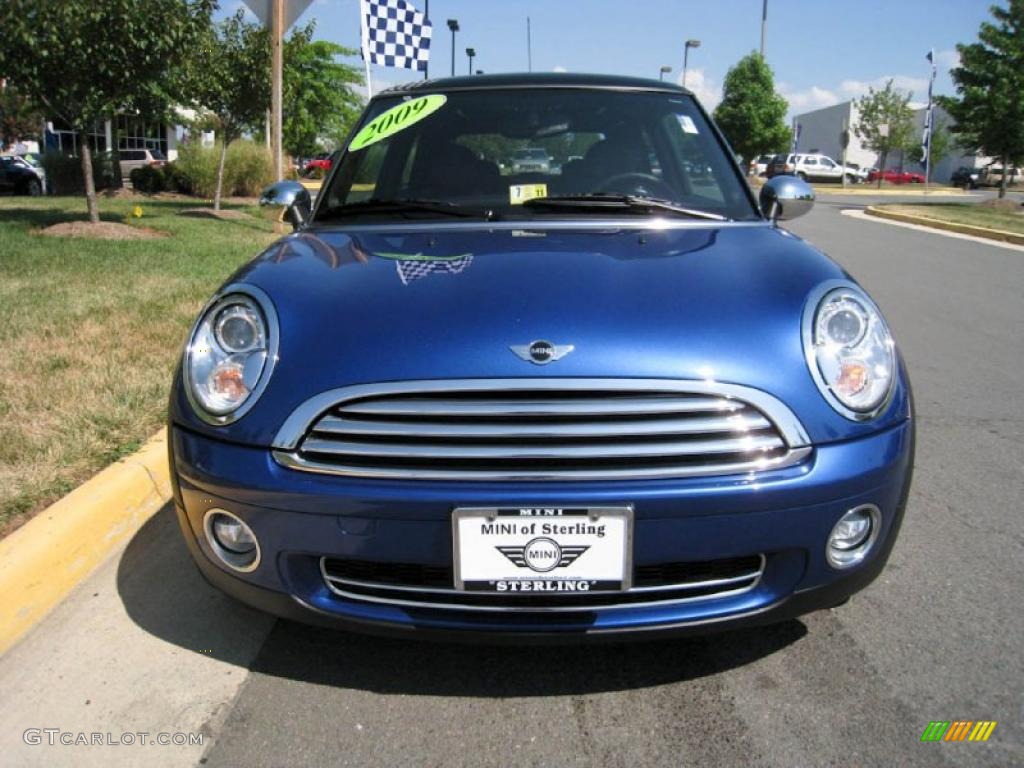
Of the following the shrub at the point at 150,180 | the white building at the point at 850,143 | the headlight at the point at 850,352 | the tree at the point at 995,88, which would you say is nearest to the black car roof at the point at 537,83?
the headlight at the point at 850,352

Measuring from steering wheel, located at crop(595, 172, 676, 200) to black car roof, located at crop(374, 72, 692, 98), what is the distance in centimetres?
48

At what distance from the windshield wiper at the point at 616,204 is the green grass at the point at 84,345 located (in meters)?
1.82

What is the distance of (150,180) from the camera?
67.9 ft

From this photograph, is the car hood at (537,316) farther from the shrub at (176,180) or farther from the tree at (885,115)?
the tree at (885,115)

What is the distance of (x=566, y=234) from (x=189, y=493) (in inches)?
50.8

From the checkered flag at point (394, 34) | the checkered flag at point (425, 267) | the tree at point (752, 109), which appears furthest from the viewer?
the tree at point (752, 109)

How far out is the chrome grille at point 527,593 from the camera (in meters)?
1.89

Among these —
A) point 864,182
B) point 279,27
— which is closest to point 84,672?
point 279,27

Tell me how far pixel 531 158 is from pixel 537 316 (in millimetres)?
1366

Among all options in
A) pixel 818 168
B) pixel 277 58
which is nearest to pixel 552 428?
pixel 277 58

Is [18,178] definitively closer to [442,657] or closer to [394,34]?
[394,34]

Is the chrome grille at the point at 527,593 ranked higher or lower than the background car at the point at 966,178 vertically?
lower

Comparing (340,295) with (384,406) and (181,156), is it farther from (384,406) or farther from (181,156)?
(181,156)

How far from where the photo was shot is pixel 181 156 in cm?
1995
